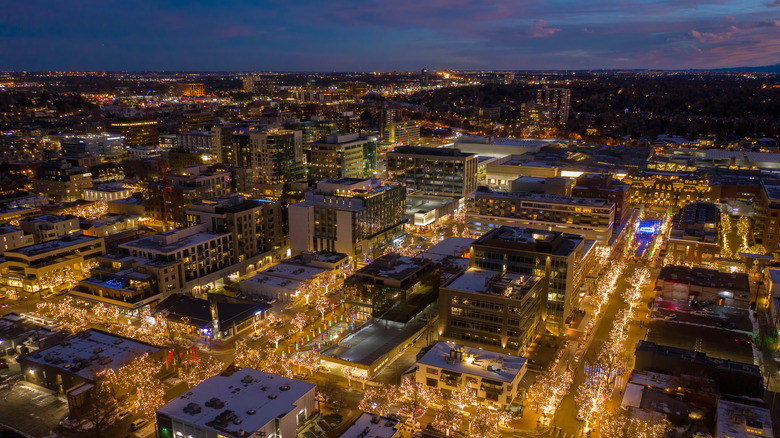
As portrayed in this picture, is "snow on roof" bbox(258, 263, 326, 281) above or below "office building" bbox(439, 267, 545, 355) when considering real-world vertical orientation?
below

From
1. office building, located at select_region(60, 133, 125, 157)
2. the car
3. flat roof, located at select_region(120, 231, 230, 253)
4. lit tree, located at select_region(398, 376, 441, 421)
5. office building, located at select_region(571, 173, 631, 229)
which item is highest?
office building, located at select_region(60, 133, 125, 157)

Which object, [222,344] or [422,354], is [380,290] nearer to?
[422,354]

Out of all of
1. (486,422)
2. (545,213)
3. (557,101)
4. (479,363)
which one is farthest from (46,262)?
(557,101)

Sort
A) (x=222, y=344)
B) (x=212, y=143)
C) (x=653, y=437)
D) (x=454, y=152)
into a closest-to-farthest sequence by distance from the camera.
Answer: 1. (x=653, y=437)
2. (x=222, y=344)
3. (x=454, y=152)
4. (x=212, y=143)

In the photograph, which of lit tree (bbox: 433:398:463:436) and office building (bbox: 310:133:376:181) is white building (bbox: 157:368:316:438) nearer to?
lit tree (bbox: 433:398:463:436)

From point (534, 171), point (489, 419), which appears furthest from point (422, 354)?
point (534, 171)

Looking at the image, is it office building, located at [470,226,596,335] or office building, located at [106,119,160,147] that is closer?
office building, located at [470,226,596,335]

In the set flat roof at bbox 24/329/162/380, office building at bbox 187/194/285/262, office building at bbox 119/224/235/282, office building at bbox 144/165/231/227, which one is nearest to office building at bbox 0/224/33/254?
office building at bbox 144/165/231/227
